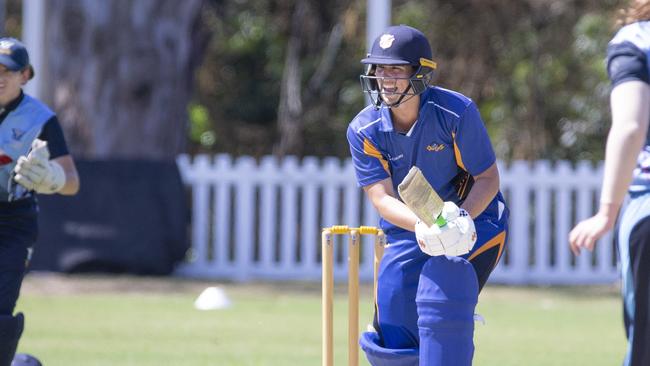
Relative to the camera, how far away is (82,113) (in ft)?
50.2

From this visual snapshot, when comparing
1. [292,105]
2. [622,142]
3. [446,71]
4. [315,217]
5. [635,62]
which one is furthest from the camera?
[446,71]

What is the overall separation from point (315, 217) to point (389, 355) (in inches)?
355

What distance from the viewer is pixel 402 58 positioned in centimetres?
507

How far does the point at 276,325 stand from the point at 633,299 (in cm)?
607

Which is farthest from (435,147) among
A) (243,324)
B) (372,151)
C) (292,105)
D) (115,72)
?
(292,105)

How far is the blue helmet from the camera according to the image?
508 centimetres

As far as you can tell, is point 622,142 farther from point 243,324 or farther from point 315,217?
point 315,217

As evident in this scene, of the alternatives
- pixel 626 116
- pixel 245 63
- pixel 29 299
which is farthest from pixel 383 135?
pixel 245 63

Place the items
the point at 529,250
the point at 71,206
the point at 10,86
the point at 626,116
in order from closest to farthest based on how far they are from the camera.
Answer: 1. the point at 626,116
2. the point at 10,86
3. the point at 71,206
4. the point at 529,250

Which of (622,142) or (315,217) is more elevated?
(622,142)

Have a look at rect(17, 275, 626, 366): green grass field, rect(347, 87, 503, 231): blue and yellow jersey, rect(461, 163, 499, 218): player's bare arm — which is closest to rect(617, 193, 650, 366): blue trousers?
rect(461, 163, 499, 218): player's bare arm

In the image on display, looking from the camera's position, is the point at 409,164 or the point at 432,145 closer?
the point at 432,145

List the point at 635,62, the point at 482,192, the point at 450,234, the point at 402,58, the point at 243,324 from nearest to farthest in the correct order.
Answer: the point at 635,62, the point at 450,234, the point at 402,58, the point at 482,192, the point at 243,324

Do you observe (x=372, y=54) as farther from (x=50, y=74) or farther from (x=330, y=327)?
(x=50, y=74)
